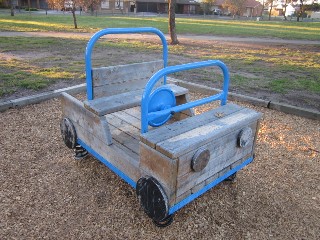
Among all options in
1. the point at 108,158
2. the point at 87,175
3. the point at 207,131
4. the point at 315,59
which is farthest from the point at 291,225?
the point at 315,59

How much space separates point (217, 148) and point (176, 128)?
40cm

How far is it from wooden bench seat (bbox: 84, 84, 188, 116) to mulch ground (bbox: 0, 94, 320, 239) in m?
0.87

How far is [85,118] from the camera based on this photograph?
9.89 ft

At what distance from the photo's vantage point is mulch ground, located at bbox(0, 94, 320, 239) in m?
2.53

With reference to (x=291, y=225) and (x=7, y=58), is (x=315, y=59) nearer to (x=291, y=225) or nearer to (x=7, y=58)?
(x=291, y=225)

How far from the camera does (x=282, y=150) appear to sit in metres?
4.02

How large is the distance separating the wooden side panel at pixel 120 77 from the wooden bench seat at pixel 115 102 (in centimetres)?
14

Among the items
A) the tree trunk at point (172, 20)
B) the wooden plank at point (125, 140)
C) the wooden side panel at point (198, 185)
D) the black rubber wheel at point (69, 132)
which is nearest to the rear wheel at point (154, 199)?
the wooden side panel at point (198, 185)

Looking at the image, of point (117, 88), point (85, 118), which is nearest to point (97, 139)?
point (85, 118)

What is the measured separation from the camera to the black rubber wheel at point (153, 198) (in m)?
2.23

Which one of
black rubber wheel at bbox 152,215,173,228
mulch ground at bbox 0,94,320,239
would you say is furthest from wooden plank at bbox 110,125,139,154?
black rubber wheel at bbox 152,215,173,228

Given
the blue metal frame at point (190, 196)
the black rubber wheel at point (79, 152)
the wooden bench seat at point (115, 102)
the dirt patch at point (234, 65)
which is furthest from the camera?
the dirt patch at point (234, 65)

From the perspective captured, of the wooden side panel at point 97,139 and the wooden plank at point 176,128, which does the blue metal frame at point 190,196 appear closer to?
the wooden side panel at point 97,139

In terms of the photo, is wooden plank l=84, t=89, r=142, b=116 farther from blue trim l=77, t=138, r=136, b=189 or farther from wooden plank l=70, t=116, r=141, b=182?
blue trim l=77, t=138, r=136, b=189
